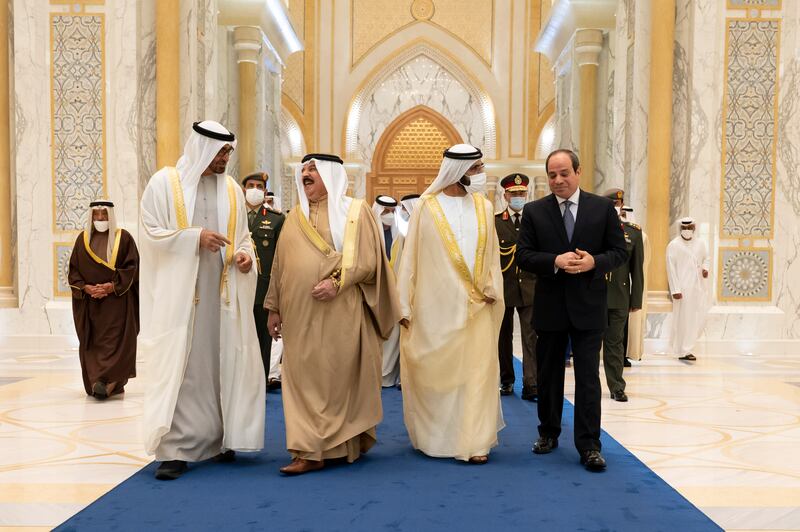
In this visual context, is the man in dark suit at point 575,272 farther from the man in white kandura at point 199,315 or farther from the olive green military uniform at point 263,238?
the olive green military uniform at point 263,238

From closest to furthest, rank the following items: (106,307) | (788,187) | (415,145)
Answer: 1. (106,307)
2. (788,187)
3. (415,145)

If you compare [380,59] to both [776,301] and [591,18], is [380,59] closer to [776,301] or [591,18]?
[591,18]

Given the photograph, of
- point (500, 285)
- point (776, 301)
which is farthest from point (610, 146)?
point (500, 285)

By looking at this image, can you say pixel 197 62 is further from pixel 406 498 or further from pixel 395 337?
pixel 406 498

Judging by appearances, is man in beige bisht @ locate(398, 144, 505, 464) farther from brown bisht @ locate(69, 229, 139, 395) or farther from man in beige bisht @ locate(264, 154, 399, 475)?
brown bisht @ locate(69, 229, 139, 395)

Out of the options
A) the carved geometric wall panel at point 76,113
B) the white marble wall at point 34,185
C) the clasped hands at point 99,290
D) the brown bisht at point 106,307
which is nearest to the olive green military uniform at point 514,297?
the brown bisht at point 106,307

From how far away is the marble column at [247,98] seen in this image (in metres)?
10.2

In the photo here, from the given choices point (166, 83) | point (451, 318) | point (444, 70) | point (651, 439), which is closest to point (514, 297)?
point (651, 439)

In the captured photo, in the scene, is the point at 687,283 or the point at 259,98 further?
the point at 259,98

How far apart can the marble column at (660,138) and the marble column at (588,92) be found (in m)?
1.93

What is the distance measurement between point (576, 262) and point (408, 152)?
1326 cm

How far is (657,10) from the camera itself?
802 cm

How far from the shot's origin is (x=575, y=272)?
10.9 feet

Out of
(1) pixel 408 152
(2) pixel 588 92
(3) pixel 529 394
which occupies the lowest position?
(3) pixel 529 394
